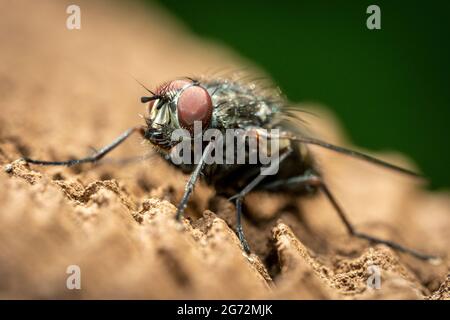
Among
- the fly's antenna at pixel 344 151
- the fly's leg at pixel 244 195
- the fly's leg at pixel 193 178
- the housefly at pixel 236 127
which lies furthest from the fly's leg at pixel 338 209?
the fly's leg at pixel 193 178

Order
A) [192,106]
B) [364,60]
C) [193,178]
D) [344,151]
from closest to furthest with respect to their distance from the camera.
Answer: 1. [193,178]
2. [192,106]
3. [344,151]
4. [364,60]

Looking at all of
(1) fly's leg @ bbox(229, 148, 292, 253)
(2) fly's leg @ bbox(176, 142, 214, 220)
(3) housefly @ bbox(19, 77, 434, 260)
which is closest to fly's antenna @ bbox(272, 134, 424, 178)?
(3) housefly @ bbox(19, 77, 434, 260)

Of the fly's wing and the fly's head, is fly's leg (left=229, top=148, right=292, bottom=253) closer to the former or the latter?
the fly's wing

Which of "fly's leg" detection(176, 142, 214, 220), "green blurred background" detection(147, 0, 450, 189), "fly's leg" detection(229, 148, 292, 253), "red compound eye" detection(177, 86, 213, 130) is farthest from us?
"green blurred background" detection(147, 0, 450, 189)

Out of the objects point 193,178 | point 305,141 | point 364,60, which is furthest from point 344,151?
point 364,60

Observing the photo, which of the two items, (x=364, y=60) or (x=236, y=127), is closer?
(x=236, y=127)

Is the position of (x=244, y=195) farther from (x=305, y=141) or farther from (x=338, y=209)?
(x=338, y=209)
